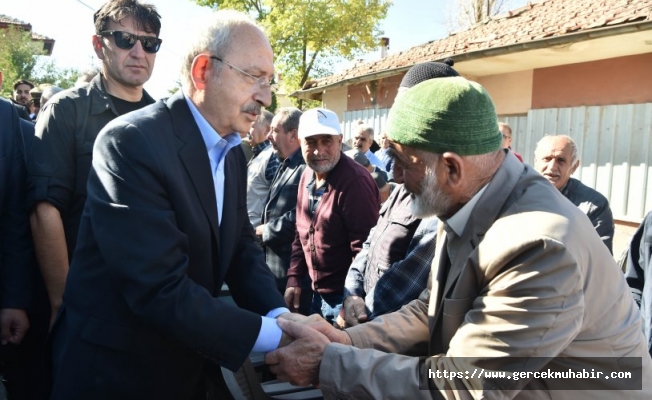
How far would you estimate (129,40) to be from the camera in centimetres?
287

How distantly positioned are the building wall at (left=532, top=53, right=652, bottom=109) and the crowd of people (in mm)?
6522

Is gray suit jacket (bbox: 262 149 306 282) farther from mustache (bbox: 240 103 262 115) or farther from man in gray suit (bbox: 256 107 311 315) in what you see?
Result: mustache (bbox: 240 103 262 115)

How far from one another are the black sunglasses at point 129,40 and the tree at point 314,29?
22.2 meters

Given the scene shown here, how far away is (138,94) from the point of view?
117 inches

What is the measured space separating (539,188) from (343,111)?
1475cm

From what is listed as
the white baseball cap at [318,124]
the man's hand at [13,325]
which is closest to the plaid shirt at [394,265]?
the white baseball cap at [318,124]

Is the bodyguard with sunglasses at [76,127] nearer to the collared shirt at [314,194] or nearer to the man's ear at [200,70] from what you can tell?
the man's ear at [200,70]

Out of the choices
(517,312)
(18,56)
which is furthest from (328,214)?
(18,56)

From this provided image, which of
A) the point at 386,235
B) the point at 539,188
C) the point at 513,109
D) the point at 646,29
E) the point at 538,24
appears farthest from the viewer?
the point at 513,109

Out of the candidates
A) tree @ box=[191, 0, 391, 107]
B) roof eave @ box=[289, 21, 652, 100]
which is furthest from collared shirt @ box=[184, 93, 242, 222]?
tree @ box=[191, 0, 391, 107]

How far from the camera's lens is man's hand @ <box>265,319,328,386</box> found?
77.2 inches

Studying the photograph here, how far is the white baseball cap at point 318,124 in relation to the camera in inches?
152

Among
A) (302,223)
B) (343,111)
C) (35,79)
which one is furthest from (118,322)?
(35,79)

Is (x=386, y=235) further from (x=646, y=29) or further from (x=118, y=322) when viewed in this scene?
(x=646, y=29)
